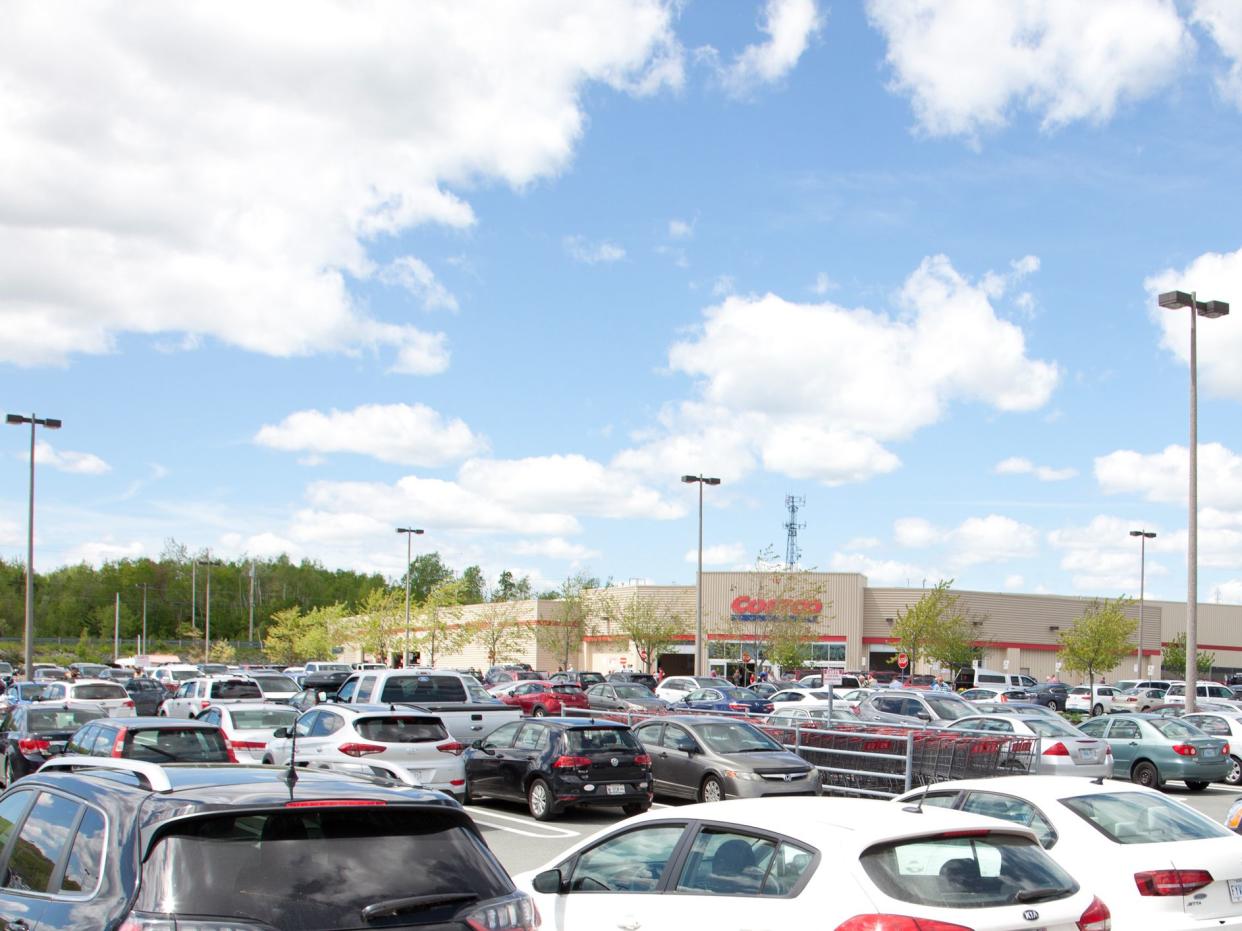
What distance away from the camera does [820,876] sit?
590 cm

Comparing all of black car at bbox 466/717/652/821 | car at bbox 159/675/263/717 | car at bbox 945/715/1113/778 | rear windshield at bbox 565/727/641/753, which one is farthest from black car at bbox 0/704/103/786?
car at bbox 945/715/1113/778

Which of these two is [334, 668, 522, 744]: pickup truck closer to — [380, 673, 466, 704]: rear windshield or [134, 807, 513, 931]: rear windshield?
[380, 673, 466, 704]: rear windshield

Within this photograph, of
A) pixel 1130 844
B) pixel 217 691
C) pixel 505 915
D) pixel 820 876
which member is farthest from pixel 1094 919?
pixel 217 691

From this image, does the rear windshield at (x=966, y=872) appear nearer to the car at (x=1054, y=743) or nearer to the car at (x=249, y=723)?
the car at (x=1054, y=743)

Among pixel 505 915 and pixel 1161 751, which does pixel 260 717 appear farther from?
pixel 505 915

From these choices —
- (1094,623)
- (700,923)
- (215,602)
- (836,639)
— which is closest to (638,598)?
(836,639)

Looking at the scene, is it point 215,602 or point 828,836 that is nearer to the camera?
point 828,836

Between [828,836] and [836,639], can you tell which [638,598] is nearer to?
[836,639]

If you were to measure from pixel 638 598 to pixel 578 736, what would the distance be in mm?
55387

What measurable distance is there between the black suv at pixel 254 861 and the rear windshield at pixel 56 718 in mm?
15087

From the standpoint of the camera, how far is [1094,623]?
171 feet

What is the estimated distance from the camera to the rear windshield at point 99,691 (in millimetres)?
29734

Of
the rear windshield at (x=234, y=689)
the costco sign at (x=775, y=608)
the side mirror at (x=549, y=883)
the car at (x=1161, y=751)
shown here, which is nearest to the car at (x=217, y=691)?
the rear windshield at (x=234, y=689)

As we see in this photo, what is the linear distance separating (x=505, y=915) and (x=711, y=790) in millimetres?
14718
